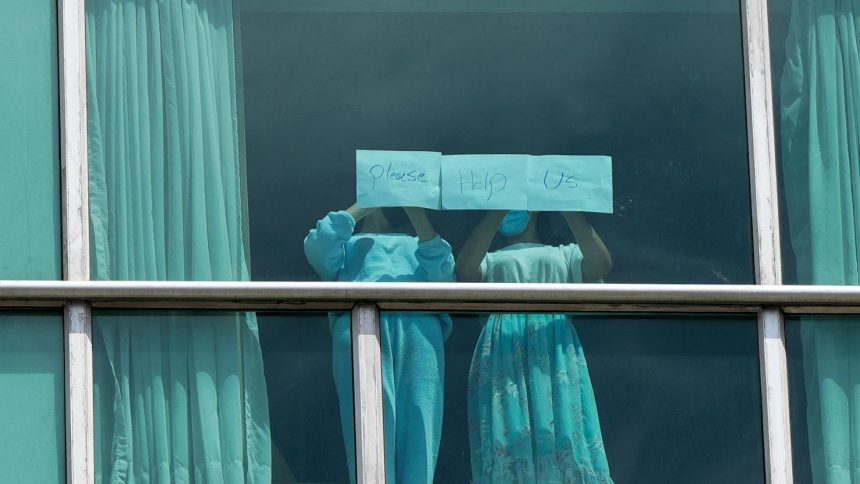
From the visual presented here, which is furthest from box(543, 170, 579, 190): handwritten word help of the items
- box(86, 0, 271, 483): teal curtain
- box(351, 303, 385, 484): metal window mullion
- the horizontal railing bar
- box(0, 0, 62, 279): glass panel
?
box(0, 0, 62, 279): glass panel

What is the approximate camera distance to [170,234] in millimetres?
8594

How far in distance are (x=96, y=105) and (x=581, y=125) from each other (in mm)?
1840

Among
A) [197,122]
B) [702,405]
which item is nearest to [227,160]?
[197,122]

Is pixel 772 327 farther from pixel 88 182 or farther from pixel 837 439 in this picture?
pixel 88 182

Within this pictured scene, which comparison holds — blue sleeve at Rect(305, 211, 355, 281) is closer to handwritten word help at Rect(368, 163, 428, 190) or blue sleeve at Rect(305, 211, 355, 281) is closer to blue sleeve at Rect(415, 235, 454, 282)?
handwritten word help at Rect(368, 163, 428, 190)

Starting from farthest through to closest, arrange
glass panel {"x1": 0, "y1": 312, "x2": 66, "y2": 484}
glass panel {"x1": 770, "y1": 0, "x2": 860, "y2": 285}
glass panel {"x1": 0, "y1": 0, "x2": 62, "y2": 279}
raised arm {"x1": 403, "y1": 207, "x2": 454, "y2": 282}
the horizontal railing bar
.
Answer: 1. glass panel {"x1": 770, "y1": 0, "x2": 860, "y2": 285}
2. raised arm {"x1": 403, "y1": 207, "x2": 454, "y2": 282}
3. glass panel {"x1": 0, "y1": 0, "x2": 62, "y2": 279}
4. the horizontal railing bar
5. glass panel {"x1": 0, "y1": 312, "x2": 66, "y2": 484}

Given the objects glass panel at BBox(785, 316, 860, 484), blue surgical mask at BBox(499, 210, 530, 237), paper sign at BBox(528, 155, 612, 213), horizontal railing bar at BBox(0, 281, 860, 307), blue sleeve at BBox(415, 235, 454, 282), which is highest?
paper sign at BBox(528, 155, 612, 213)

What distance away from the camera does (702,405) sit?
859cm

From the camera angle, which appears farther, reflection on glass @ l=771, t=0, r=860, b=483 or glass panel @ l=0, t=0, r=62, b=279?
reflection on glass @ l=771, t=0, r=860, b=483

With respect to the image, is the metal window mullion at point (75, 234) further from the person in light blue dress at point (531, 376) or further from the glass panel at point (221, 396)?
the person in light blue dress at point (531, 376)

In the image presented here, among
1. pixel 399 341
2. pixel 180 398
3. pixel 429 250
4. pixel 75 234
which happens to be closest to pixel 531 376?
pixel 399 341

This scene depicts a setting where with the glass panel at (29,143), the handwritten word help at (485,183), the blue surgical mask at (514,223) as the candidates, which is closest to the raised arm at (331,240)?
the handwritten word help at (485,183)

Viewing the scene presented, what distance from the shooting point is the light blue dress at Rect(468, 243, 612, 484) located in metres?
8.48

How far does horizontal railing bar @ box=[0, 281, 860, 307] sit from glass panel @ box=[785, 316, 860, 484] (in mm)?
199
